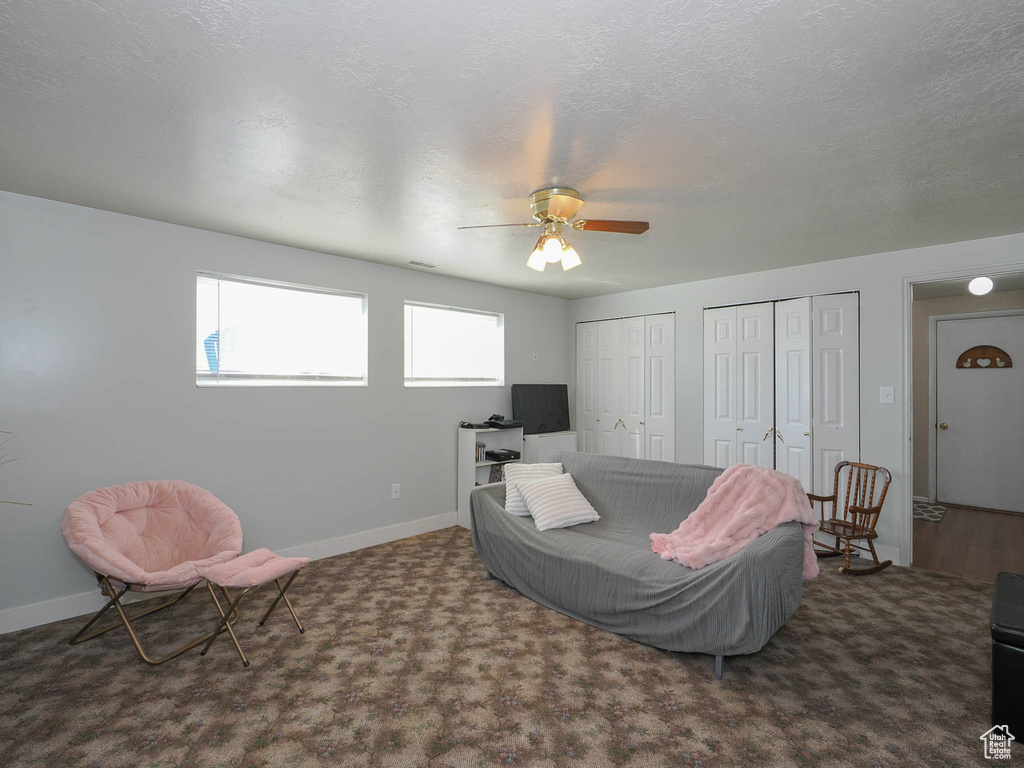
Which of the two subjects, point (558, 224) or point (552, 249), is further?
point (558, 224)

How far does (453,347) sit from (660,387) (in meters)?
2.23

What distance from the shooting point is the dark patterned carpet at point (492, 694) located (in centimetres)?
195

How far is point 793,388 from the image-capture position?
451 cm

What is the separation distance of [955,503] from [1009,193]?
Answer: 4.49 m

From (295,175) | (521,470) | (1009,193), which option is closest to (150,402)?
(295,175)

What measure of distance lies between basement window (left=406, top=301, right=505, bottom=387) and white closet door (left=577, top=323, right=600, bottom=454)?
3.81 ft

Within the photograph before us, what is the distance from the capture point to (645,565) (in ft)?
8.97

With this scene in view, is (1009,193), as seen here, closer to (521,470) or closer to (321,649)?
(521,470)

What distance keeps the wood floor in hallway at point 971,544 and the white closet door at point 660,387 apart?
2.22 meters

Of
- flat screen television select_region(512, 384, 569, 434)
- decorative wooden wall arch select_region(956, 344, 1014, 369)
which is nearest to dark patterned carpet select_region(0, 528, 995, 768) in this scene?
flat screen television select_region(512, 384, 569, 434)

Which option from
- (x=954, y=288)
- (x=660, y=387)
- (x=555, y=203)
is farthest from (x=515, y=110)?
(x=954, y=288)

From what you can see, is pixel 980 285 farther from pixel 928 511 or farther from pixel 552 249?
pixel 552 249

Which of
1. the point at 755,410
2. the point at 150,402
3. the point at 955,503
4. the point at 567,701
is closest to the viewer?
the point at 567,701

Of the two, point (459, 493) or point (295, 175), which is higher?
point (295, 175)
